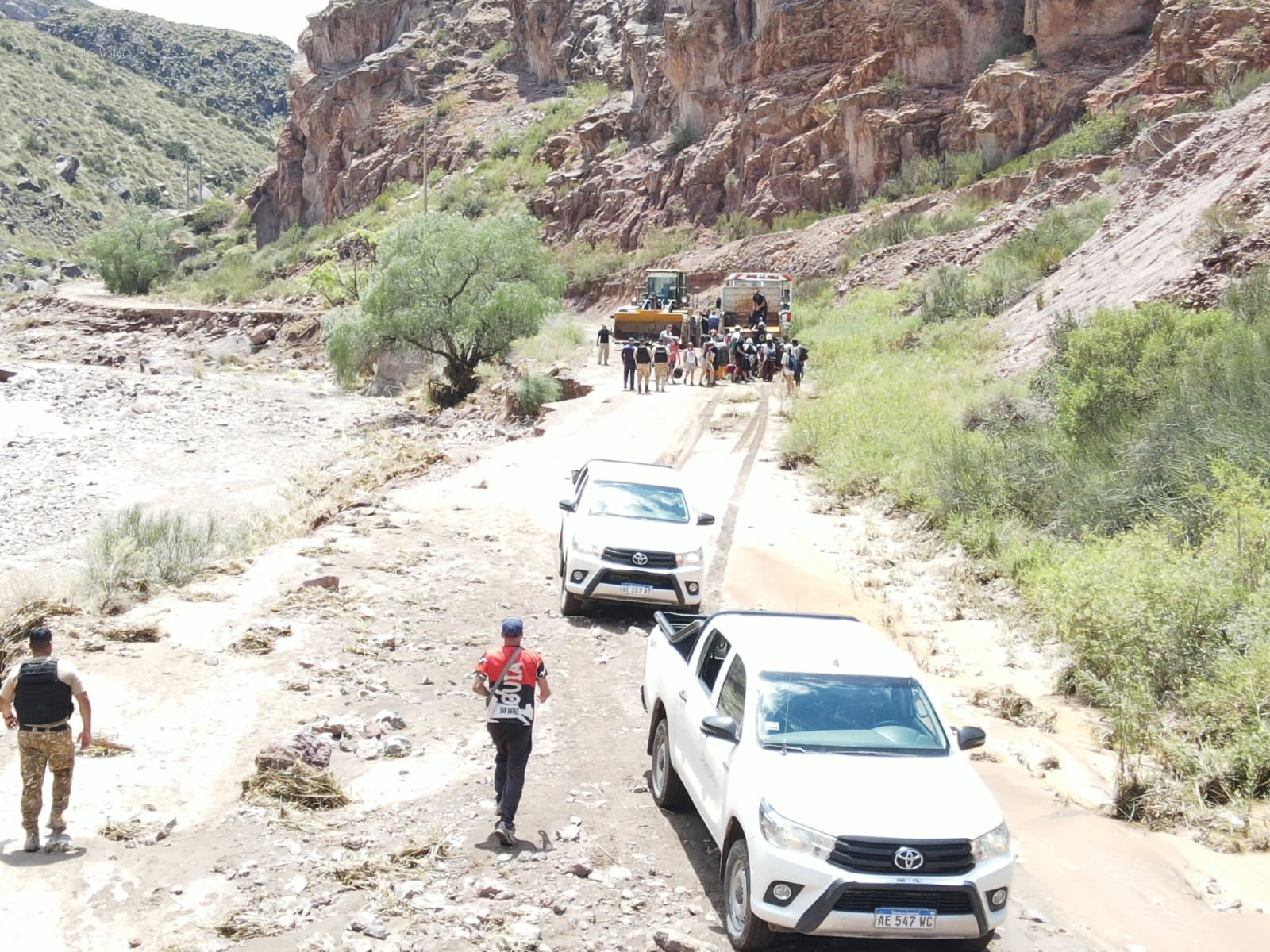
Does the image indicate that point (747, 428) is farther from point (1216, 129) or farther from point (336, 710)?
point (336, 710)

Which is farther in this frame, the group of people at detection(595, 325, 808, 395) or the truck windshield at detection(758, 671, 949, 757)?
the group of people at detection(595, 325, 808, 395)

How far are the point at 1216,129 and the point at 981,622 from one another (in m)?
21.7

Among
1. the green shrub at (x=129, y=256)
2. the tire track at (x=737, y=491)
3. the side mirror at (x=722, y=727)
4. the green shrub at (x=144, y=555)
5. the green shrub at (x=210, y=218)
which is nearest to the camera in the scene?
the side mirror at (x=722, y=727)

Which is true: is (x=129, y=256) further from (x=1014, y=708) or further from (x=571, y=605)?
(x=1014, y=708)

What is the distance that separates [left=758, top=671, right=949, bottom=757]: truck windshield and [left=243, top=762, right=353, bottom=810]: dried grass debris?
3.64 m

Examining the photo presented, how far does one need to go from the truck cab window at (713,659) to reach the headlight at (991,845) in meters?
2.03

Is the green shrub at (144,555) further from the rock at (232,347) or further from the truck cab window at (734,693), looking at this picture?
the rock at (232,347)

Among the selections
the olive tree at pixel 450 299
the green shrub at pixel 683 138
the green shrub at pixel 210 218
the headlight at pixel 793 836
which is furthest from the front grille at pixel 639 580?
the green shrub at pixel 210 218

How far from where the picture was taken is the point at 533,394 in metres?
31.9

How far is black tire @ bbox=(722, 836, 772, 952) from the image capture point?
606cm

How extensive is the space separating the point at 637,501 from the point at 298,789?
257 inches

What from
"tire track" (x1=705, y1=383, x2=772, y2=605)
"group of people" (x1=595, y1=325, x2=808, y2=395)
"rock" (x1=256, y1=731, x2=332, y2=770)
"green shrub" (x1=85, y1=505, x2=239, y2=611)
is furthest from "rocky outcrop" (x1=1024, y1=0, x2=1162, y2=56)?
"rock" (x1=256, y1=731, x2=332, y2=770)

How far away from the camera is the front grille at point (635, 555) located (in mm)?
12953

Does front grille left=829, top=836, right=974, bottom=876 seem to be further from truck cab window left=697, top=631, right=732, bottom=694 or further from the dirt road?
truck cab window left=697, top=631, right=732, bottom=694
